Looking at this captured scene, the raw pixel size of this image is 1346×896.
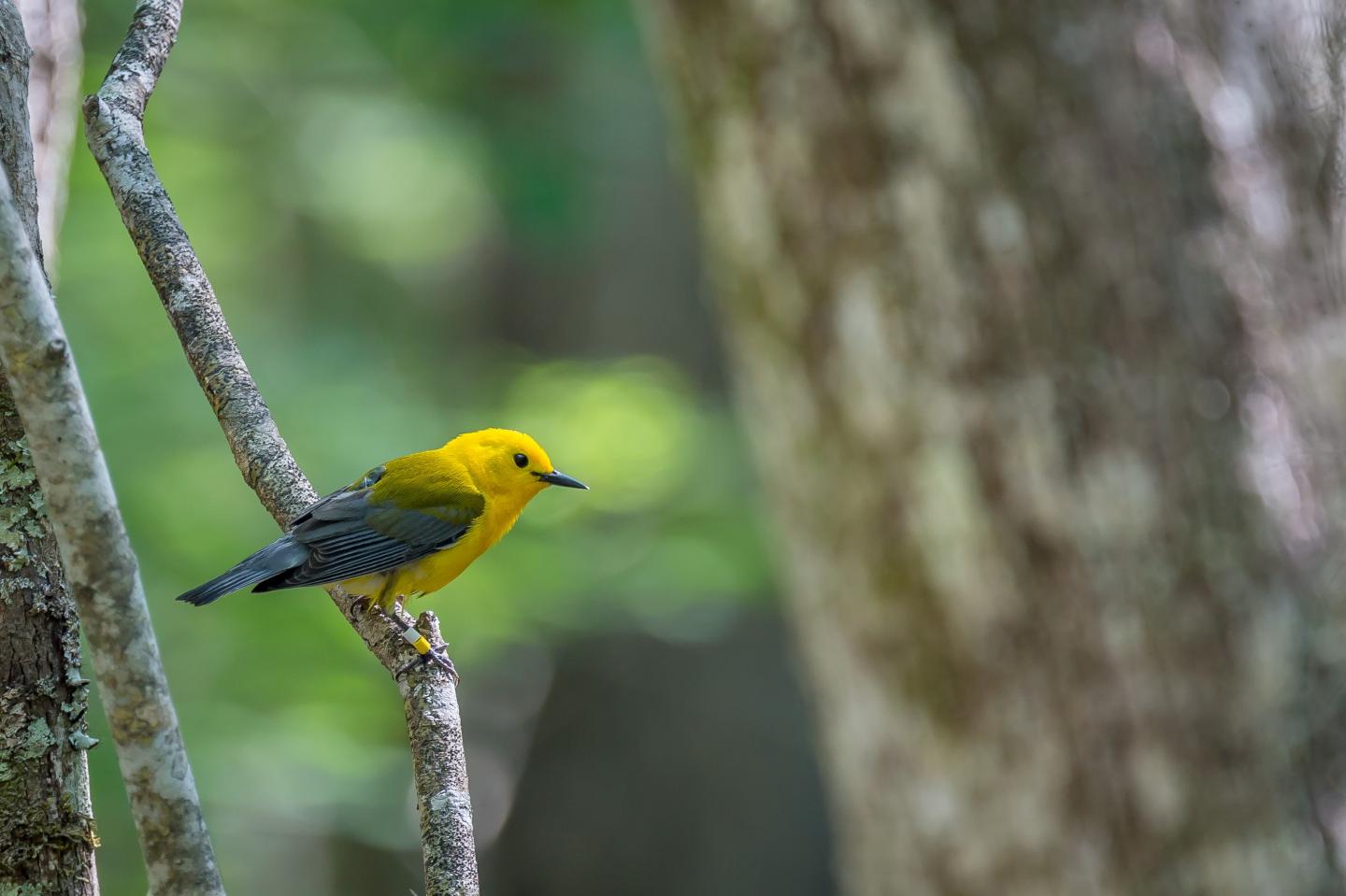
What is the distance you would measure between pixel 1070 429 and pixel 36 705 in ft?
7.98

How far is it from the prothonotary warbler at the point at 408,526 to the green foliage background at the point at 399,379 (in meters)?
1.89

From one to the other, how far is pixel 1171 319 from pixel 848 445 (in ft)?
1.80

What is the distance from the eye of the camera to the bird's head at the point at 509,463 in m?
5.56

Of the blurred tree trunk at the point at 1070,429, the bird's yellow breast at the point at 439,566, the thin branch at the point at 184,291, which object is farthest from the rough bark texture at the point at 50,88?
the blurred tree trunk at the point at 1070,429

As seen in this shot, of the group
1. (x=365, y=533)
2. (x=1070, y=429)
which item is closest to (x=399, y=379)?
(x=365, y=533)

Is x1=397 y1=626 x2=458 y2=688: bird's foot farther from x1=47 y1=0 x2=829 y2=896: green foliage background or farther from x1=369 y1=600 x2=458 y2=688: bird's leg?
x1=47 y1=0 x2=829 y2=896: green foliage background

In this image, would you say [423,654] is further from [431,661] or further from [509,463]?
[509,463]

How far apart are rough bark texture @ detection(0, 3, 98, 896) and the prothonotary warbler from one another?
34.1 inches

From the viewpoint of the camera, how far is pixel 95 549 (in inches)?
93.6

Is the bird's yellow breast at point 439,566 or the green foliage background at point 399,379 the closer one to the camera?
the bird's yellow breast at point 439,566

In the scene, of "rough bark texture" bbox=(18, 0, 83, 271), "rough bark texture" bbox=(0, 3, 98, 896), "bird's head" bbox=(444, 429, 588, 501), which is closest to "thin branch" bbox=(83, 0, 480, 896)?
"rough bark texture" bbox=(18, 0, 83, 271)

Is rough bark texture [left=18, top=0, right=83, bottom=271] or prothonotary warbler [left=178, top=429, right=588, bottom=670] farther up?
rough bark texture [left=18, top=0, right=83, bottom=271]

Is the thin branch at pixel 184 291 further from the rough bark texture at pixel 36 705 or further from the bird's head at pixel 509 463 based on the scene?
the bird's head at pixel 509 463

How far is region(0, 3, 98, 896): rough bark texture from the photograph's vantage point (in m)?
2.96
